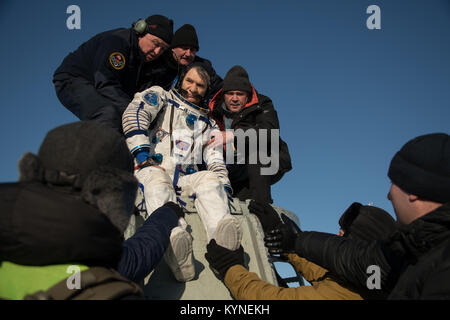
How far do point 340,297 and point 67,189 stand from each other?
5.81 feet

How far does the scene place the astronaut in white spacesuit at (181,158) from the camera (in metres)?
2.72

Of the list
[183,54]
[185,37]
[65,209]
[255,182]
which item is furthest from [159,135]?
[65,209]

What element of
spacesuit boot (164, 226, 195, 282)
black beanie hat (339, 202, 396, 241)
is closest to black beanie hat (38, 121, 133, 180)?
spacesuit boot (164, 226, 195, 282)

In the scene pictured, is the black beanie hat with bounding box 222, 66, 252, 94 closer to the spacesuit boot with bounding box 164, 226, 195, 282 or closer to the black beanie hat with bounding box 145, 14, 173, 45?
the black beanie hat with bounding box 145, 14, 173, 45

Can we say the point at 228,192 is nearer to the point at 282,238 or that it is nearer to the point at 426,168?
the point at 282,238

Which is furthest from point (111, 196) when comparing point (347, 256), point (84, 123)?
point (347, 256)

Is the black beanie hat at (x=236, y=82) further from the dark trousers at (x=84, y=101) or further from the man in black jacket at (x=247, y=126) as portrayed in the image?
the dark trousers at (x=84, y=101)

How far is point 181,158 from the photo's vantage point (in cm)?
379

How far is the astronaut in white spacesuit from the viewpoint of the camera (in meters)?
2.72

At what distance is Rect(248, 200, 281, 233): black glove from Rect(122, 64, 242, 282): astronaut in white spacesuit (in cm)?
39

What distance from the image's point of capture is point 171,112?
3.90 meters

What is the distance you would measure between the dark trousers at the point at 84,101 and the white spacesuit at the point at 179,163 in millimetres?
348

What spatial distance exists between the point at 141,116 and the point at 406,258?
2.72 metres
